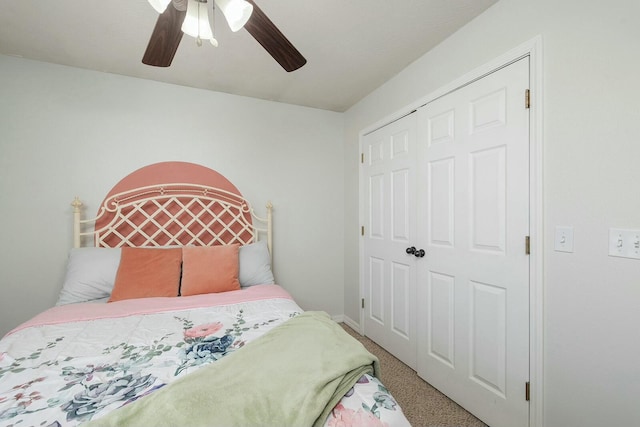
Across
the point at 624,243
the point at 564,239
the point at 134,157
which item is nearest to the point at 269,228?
the point at 134,157

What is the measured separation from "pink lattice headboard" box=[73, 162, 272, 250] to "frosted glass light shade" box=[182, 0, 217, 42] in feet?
4.87

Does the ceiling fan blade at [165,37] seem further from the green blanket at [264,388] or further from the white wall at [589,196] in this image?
the white wall at [589,196]

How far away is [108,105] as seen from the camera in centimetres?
230

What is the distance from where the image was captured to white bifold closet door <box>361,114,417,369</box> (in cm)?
218

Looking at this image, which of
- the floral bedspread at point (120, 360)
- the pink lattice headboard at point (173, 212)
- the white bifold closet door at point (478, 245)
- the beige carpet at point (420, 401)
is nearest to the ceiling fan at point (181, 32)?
the white bifold closet door at point (478, 245)

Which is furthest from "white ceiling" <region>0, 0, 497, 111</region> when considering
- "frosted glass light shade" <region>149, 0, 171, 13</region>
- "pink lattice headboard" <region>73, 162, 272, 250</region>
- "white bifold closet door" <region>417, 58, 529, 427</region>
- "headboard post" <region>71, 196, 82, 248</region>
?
"headboard post" <region>71, 196, 82, 248</region>

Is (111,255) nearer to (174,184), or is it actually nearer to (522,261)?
(174,184)

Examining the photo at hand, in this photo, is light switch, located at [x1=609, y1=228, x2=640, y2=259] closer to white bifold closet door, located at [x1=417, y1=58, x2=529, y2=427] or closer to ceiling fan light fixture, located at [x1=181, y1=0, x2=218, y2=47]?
white bifold closet door, located at [x1=417, y1=58, x2=529, y2=427]

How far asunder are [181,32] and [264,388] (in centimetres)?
155

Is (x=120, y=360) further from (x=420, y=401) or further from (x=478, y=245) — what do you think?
(x=478, y=245)

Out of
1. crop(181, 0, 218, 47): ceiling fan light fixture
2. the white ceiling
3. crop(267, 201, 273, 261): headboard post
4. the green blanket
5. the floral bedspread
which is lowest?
the floral bedspread

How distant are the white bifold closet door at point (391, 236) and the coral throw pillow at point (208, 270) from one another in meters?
1.28

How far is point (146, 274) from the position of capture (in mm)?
1931

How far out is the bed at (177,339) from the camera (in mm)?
782
